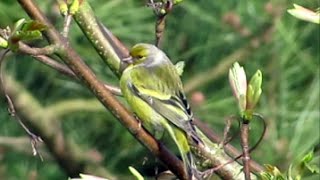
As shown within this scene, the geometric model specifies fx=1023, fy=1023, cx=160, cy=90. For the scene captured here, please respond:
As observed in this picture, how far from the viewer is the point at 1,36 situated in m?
1.24

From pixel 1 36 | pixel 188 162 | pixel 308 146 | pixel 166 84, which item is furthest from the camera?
pixel 308 146

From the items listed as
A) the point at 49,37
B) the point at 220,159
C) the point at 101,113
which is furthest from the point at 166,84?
the point at 101,113

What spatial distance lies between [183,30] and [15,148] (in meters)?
0.69

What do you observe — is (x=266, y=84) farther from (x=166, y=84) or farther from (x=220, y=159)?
(x=220, y=159)

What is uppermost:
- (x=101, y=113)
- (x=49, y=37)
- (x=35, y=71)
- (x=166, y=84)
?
(x=49, y=37)

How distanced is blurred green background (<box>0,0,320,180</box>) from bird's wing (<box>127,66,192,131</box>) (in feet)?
3.11

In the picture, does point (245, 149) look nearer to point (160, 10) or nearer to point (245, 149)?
point (245, 149)

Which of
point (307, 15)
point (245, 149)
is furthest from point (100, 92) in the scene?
point (307, 15)

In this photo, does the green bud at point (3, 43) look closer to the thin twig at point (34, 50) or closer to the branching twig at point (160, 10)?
the thin twig at point (34, 50)

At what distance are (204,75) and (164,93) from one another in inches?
47.6

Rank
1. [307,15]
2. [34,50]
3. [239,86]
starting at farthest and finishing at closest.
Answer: [239,86] → [34,50] → [307,15]

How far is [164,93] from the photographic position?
2.16 metres

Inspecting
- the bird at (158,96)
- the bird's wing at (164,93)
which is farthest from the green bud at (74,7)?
the bird's wing at (164,93)

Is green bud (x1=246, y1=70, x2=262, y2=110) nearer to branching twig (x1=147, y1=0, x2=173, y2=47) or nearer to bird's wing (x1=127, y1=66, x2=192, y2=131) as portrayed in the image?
branching twig (x1=147, y1=0, x2=173, y2=47)
